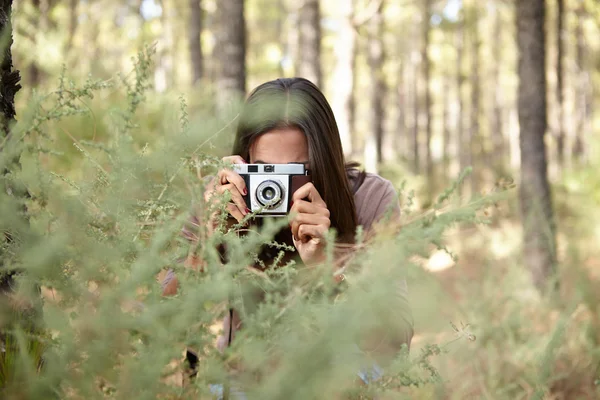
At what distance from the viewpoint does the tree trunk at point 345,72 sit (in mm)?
9172

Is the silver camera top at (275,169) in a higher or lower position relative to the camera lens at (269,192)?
higher

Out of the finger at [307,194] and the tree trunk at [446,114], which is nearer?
Answer: the finger at [307,194]

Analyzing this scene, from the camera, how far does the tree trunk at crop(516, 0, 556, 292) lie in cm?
516

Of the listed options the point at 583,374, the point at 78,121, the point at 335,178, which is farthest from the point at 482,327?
the point at 78,121

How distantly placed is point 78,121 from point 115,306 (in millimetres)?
4329

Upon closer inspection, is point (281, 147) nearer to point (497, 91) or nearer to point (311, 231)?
point (311, 231)

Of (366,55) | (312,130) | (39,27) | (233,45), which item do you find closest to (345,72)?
(233,45)

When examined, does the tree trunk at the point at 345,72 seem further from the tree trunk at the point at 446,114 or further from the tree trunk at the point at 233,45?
the tree trunk at the point at 446,114

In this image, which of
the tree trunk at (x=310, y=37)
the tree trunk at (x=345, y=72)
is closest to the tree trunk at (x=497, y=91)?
the tree trunk at (x=345, y=72)

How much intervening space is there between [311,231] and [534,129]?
14.3 ft

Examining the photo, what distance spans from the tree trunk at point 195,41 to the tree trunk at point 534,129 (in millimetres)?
7055

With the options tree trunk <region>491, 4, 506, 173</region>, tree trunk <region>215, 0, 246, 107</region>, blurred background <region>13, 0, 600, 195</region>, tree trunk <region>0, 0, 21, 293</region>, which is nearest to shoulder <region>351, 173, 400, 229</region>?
tree trunk <region>0, 0, 21, 293</region>

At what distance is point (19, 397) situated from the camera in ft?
2.99

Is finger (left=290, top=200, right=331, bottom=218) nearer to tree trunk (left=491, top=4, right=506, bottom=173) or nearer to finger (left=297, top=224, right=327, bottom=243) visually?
finger (left=297, top=224, right=327, bottom=243)
